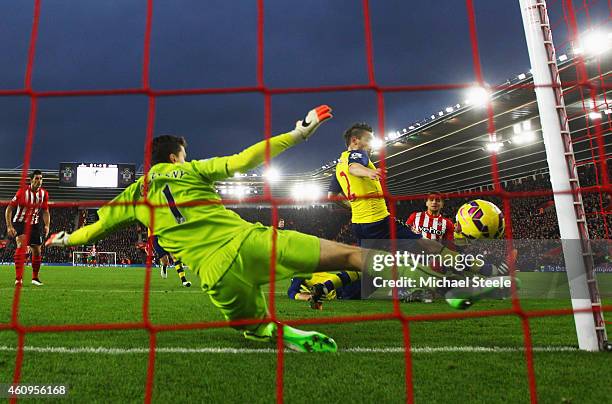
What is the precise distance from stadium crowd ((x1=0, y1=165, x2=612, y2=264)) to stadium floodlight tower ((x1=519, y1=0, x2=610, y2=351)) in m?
16.6

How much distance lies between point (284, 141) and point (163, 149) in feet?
3.44

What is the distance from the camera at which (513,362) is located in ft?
9.09

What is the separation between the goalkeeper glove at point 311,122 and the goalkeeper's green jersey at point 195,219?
0.48 meters

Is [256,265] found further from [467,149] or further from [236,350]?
[467,149]

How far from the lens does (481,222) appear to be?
5191 millimetres

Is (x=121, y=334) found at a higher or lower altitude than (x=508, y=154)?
lower

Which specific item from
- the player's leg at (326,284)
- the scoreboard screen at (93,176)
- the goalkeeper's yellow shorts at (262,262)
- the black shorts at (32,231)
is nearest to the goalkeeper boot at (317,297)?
the player's leg at (326,284)

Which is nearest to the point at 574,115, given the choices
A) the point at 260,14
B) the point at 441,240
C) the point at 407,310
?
the point at 441,240

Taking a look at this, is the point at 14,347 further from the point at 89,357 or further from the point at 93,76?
the point at 93,76

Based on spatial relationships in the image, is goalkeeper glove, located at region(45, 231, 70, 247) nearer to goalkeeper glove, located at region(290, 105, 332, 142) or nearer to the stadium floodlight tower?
goalkeeper glove, located at region(290, 105, 332, 142)

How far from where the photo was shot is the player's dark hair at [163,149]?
3.23 meters

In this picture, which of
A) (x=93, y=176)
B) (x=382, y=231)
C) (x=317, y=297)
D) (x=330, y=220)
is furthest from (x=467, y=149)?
(x=93, y=176)

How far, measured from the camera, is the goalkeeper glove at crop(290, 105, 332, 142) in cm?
250

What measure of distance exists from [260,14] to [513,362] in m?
2.39
